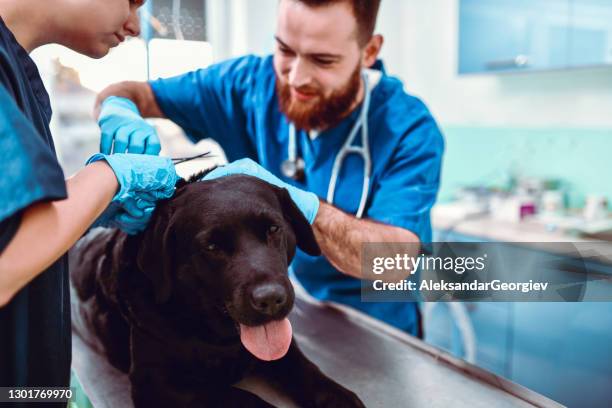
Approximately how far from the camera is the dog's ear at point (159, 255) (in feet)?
2.55

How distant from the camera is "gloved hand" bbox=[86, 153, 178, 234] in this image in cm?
73

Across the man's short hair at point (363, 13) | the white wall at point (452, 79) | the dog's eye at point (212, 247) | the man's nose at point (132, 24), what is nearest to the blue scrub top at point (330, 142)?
the man's short hair at point (363, 13)

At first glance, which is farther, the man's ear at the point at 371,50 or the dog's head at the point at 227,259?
the man's ear at the point at 371,50

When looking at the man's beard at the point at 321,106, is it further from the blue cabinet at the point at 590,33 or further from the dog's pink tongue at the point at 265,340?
the blue cabinet at the point at 590,33

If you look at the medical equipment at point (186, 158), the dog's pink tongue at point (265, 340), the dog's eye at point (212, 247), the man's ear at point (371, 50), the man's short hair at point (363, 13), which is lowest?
the dog's pink tongue at point (265, 340)

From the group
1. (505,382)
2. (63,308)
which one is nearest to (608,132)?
(505,382)

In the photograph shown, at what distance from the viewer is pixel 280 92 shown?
1.36 m

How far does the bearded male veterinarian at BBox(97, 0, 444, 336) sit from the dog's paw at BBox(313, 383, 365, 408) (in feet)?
1.02

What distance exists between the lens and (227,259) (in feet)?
2.41

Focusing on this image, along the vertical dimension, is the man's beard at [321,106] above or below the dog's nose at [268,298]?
above

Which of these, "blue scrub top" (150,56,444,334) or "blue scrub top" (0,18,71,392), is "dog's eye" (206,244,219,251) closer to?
"blue scrub top" (0,18,71,392)

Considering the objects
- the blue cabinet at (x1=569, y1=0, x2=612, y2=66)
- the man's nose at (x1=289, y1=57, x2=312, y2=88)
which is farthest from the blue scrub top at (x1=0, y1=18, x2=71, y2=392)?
the blue cabinet at (x1=569, y1=0, x2=612, y2=66)

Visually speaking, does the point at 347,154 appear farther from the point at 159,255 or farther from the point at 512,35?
the point at 512,35

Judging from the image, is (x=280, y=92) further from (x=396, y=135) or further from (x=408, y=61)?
(x=408, y=61)
